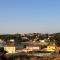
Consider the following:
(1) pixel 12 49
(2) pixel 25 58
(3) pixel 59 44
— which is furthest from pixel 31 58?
(3) pixel 59 44

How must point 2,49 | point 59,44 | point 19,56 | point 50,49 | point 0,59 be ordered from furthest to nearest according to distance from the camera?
point 59,44 → point 50,49 → point 2,49 → point 19,56 → point 0,59

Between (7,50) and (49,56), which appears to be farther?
(7,50)

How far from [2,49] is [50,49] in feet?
20.4

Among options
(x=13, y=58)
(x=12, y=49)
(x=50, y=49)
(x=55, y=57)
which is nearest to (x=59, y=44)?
(x=50, y=49)

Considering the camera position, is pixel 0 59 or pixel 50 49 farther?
pixel 50 49

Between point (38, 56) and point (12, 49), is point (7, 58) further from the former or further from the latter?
point (12, 49)

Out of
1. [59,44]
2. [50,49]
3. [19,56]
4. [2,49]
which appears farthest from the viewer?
[59,44]

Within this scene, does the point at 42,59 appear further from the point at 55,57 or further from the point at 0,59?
the point at 0,59

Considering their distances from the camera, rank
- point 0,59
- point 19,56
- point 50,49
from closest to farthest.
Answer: point 0,59 → point 19,56 → point 50,49

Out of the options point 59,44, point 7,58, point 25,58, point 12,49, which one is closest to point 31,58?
point 25,58

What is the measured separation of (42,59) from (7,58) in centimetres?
341

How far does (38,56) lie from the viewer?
2258cm

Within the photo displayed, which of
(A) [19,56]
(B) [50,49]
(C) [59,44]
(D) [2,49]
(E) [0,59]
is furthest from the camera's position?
(C) [59,44]

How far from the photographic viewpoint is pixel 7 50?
2805 centimetres
